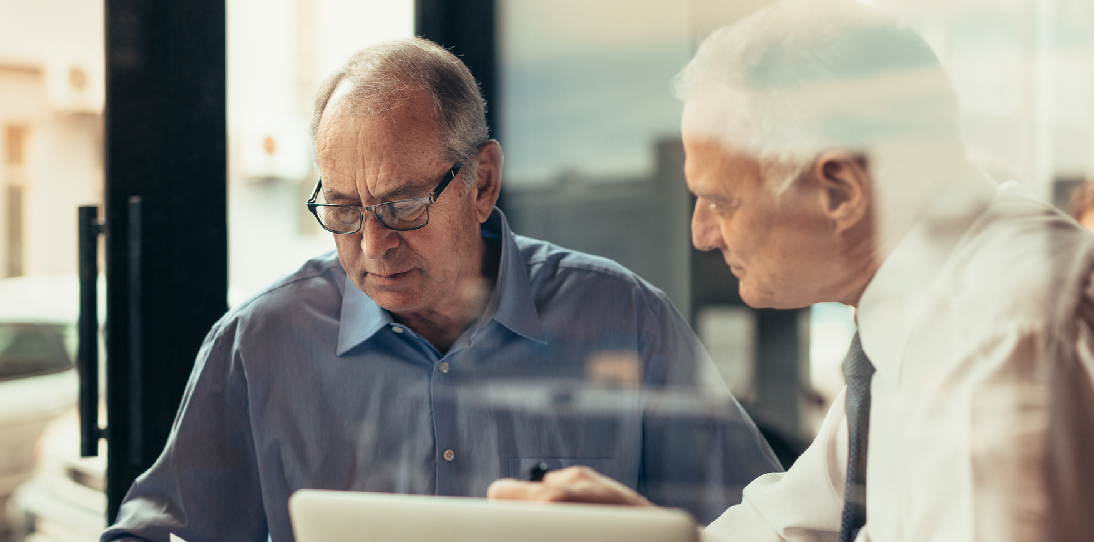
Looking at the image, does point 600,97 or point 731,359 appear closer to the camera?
point 731,359

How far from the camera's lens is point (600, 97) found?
1424mm

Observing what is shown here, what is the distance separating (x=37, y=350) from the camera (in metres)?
1.60

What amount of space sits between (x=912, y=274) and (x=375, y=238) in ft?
2.66

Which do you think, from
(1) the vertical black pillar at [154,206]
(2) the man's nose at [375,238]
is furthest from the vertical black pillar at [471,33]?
(1) the vertical black pillar at [154,206]

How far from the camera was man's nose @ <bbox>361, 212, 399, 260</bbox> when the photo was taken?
4.23 feet

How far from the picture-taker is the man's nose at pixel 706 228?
1021mm

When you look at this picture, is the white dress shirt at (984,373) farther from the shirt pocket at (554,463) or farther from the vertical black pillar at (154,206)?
the vertical black pillar at (154,206)

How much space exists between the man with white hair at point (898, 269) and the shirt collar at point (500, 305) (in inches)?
18.2

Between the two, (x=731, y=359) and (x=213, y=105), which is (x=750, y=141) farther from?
(x=213, y=105)

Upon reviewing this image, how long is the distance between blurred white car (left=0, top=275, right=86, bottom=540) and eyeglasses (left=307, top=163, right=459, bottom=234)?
0.64 meters

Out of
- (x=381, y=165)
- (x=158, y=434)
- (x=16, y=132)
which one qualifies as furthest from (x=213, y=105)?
(x=158, y=434)

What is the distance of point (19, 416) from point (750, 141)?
1.54 meters

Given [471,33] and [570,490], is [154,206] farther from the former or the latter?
[570,490]

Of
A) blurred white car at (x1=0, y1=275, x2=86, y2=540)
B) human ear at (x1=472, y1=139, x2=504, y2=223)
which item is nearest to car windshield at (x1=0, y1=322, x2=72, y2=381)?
blurred white car at (x1=0, y1=275, x2=86, y2=540)
